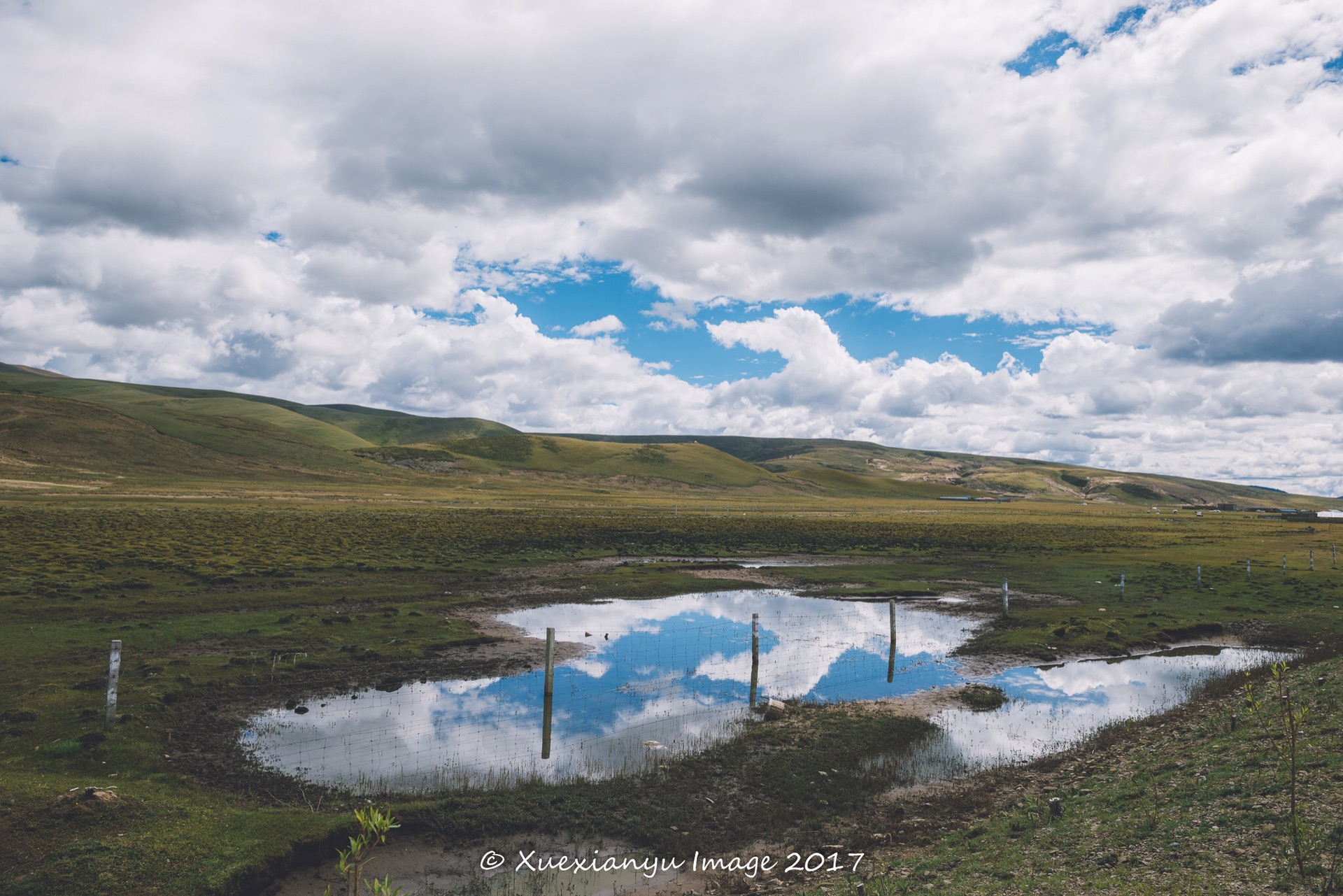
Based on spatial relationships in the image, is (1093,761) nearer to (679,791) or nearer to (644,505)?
(679,791)

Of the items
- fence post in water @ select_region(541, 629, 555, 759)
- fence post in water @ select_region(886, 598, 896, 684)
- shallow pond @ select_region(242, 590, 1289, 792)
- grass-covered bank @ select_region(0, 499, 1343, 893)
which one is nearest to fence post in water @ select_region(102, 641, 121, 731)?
grass-covered bank @ select_region(0, 499, 1343, 893)

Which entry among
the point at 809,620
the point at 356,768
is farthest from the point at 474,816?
the point at 809,620

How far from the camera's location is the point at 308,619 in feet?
90.6

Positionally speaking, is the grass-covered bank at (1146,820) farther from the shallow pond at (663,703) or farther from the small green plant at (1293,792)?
the shallow pond at (663,703)

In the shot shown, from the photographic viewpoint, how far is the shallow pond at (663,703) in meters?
15.1

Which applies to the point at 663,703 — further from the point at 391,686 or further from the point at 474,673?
the point at 391,686

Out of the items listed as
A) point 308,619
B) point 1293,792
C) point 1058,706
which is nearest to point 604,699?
point 1058,706

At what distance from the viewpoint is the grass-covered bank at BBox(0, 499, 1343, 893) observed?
11258 mm

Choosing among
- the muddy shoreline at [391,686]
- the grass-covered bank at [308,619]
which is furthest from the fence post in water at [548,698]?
the muddy shoreline at [391,686]

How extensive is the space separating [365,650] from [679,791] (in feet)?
46.7

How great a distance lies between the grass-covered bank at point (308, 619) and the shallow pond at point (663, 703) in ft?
5.13

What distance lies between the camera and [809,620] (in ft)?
106

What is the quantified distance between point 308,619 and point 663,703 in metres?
16.4

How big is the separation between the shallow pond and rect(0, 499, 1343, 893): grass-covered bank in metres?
1.56
